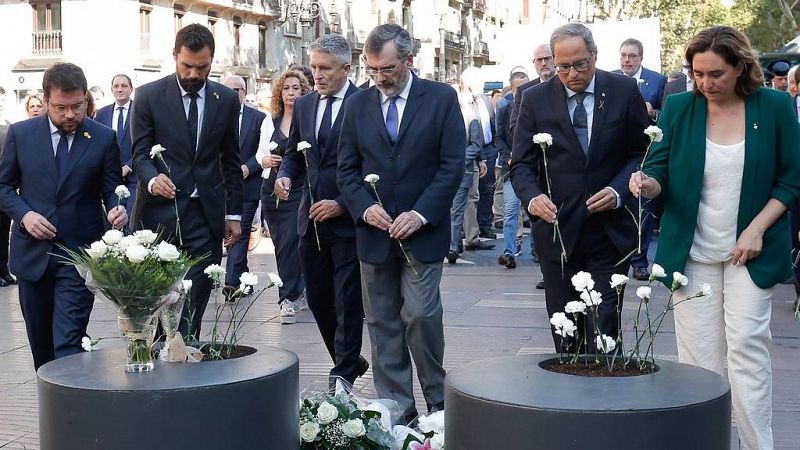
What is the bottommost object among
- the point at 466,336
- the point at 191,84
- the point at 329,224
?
the point at 466,336

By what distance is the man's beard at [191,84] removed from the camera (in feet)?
22.6

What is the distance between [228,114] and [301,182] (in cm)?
266

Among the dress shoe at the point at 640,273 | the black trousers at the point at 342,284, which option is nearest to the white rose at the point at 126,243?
the black trousers at the point at 342,284

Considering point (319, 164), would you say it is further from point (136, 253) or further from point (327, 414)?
point (136, 253)

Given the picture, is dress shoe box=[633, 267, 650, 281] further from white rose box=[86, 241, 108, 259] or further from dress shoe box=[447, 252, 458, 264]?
white rose box=[86, 241, 108, 259]

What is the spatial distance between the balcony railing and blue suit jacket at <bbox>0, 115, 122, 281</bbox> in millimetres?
39136

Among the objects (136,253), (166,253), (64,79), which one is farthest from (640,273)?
(136,253)

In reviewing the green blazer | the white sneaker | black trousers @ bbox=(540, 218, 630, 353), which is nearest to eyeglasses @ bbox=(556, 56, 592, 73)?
the green blazer

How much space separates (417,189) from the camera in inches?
250

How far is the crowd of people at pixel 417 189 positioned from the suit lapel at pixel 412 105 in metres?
0.01

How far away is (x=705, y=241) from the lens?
5.36 metres

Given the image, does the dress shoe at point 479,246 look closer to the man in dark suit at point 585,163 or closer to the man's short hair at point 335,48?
the man's short hair at point 335,48

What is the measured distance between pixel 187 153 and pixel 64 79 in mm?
824

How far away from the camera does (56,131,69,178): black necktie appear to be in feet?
21.9
